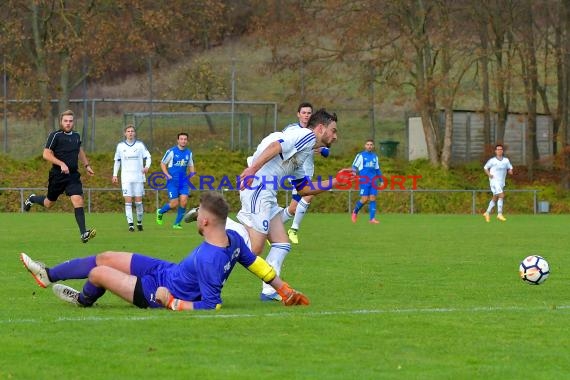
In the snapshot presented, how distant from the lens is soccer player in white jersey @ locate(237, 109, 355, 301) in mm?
10414

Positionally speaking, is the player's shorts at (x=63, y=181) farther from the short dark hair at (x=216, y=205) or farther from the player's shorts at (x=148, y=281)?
the short dark hair at (x=216, y=205)

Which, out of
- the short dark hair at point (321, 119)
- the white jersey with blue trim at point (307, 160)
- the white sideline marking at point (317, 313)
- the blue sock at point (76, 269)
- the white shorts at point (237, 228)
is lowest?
the white sideline marking at point (317, 313)

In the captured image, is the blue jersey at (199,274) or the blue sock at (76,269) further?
the blue sock at (76,269)

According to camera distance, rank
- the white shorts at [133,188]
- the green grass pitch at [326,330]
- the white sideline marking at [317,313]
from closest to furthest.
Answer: the green grass pitch at [326,330] → the white sideline marking at [317,313] → the white shorts at [133,188]

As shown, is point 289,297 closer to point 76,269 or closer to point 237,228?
point 237,228

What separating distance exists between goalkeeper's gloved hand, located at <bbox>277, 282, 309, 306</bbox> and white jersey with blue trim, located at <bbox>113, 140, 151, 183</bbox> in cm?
1574

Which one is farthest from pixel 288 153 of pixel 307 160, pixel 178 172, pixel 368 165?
pixel 368 165

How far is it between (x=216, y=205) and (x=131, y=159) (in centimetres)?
1624

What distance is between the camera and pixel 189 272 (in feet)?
29.7

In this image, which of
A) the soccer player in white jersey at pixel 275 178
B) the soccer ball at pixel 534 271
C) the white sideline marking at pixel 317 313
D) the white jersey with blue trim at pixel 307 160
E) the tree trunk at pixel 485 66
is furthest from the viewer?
the tree trunk at pixel 485 66

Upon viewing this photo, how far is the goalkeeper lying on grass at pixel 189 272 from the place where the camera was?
29.6 feet

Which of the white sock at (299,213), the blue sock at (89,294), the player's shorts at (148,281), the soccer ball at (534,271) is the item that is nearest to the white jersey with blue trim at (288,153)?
the player's shorts at (148,281)

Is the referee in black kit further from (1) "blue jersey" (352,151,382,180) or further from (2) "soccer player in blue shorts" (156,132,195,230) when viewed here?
(1) "blue jersey" (352,151,382,180)

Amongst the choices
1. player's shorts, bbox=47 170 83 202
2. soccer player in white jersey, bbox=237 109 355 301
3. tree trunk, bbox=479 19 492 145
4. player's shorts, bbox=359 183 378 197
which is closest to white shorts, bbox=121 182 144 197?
player's shorts, bbox=47 170 83 202
